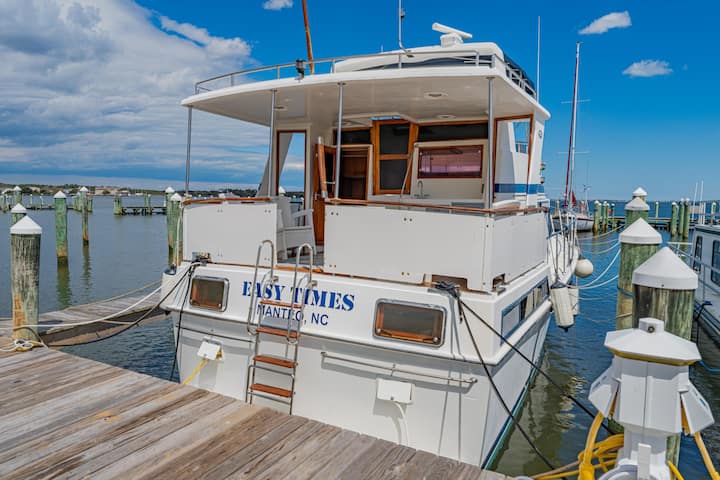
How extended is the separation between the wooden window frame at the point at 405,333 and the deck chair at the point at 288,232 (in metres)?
2.37

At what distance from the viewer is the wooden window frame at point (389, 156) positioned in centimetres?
803

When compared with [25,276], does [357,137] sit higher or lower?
higher

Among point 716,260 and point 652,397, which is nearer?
point 652,397

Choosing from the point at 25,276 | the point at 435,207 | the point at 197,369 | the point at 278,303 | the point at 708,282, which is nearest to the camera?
the point at 435,207

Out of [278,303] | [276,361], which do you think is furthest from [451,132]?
[276,361]

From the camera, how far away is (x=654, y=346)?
2.96 meters

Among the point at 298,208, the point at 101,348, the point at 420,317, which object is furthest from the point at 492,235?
the point at 101,348

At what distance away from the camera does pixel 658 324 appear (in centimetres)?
302

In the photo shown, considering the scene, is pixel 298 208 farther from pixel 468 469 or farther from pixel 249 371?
pixel 468 469

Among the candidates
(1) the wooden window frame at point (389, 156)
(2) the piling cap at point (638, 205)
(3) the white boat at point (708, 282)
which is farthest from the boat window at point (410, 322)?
(2) the piling cap at point (638, 205)

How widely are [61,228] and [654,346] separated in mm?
23641

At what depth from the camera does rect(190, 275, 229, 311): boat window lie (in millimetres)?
5982

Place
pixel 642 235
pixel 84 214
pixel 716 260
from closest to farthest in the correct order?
pixel 642 235 → pixel 716 260 → pixel 84 214

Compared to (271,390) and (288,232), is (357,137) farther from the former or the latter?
(271,390)
